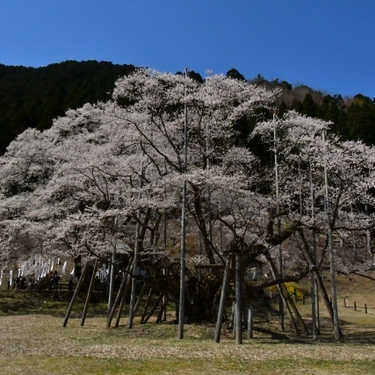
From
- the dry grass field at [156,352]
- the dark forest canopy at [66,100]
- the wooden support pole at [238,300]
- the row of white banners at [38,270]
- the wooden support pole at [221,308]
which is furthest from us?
the dark forest canopy at [66,100]

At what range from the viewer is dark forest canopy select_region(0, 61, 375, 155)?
36625 mm

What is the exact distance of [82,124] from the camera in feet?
92.3

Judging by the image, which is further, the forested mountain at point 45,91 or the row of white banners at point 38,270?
the forested mountain at point 45,91

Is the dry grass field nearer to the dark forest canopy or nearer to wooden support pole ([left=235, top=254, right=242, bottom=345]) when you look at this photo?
wooden support pole ([left=235, top=254, right=242, bottom=345])

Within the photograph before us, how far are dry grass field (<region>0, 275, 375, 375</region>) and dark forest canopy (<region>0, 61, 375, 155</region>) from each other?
45.0ft

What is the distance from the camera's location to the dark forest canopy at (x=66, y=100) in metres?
36.6

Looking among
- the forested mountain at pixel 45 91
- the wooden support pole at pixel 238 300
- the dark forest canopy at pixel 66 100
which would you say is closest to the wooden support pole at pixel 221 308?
the wooden support pole at pixel 238 300

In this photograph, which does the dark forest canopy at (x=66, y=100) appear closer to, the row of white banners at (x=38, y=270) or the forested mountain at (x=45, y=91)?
the forested mountain at (x=45, y=91)

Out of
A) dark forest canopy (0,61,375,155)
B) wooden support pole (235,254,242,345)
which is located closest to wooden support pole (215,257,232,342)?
wooden support pole (235,254,242,345)

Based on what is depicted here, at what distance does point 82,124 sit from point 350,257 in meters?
23.3

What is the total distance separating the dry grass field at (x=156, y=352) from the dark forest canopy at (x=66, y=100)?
45.0ft

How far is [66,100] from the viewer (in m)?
42.5

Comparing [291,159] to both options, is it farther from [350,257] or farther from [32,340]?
[350,257]

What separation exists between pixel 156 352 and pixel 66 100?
36932 millimetres
